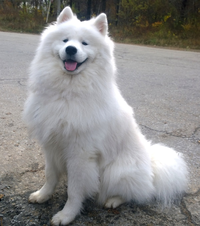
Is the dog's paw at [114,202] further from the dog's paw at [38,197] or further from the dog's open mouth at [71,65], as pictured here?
the dog's open mouth at [71,65]

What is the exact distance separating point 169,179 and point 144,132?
4.23 ft

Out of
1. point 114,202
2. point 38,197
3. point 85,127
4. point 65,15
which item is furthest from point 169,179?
point 65,15

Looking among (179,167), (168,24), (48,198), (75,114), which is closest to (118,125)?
(75,114)

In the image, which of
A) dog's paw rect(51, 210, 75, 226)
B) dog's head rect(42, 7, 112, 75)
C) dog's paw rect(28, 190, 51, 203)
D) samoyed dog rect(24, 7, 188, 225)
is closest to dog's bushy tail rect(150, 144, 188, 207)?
samoyed dog rect(24, 7, 188, 225)

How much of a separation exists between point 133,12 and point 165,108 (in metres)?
16.5

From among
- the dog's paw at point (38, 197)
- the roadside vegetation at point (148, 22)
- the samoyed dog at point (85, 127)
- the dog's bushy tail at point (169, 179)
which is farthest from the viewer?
the roadside vegetation at point (148, 22)

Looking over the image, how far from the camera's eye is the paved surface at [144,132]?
1904mm

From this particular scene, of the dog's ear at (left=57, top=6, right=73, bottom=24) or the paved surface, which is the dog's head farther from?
the paved surface

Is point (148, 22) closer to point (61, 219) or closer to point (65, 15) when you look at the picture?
point (65, 15)

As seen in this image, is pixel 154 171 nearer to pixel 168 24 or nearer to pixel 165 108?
pixel 165 108

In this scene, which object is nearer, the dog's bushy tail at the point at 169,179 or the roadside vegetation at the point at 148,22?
the dog's bushy tail at the point at 169,179

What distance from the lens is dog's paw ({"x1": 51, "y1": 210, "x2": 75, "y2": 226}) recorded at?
72.3 inches

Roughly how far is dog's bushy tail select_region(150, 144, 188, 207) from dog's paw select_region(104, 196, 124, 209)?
340mm

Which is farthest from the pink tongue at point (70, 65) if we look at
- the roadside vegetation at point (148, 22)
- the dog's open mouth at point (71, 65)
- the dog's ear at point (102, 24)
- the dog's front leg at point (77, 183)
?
the roadside vegetation at point (148, 22)
